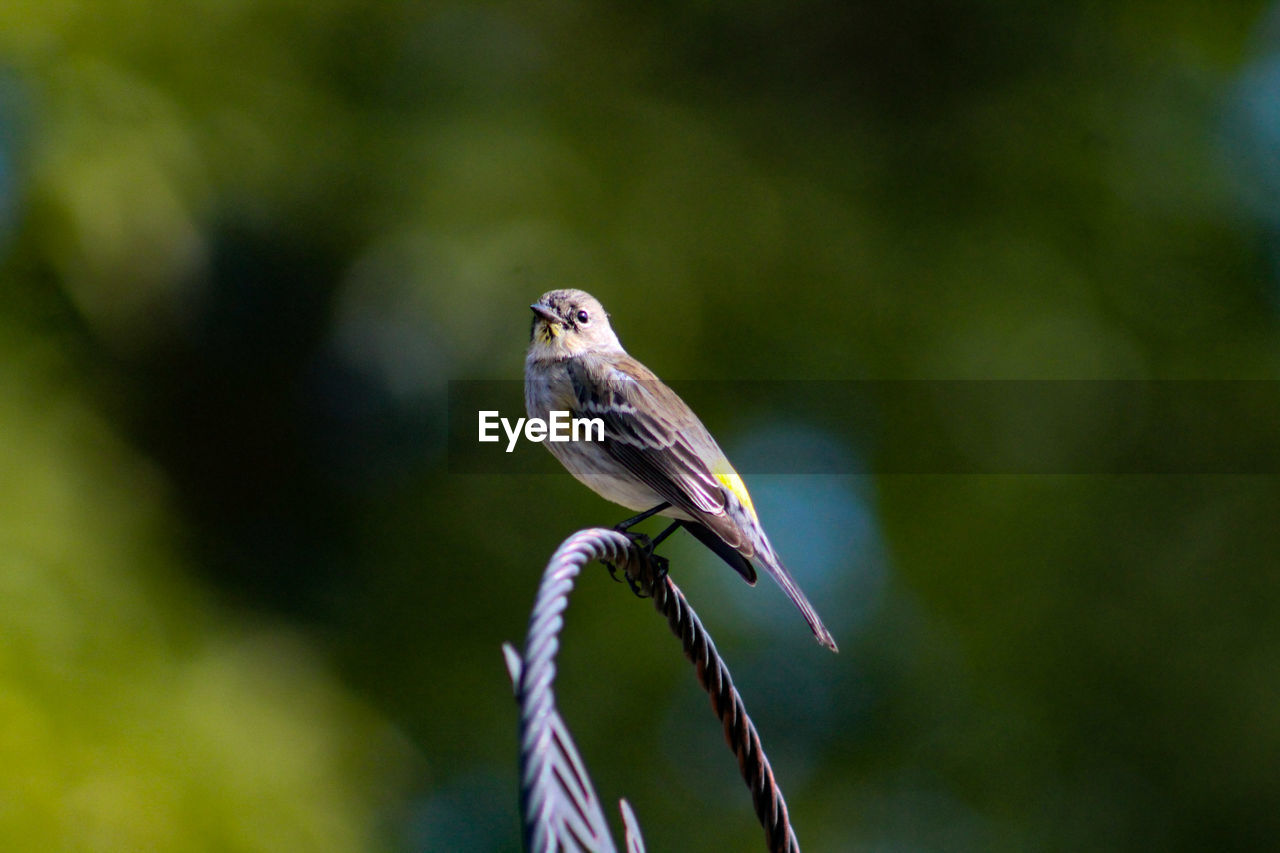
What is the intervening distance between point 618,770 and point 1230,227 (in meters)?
3.62

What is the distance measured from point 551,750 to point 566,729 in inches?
15.0

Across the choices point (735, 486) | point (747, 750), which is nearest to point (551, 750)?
point (747, 750)

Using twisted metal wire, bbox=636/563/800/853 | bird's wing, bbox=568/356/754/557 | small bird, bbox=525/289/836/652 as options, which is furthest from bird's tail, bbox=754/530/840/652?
twisted metal wire, bbox=636/563/800/853

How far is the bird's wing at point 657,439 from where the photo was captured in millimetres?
3309

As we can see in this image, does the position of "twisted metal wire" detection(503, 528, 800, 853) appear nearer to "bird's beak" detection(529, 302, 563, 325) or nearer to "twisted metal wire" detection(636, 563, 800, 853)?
"twisted metal wire" detection(636, 563, 800, 853)

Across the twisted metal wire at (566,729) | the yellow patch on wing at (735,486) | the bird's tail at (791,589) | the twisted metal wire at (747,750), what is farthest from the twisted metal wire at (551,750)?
the yellow patch on wing at (735,486)

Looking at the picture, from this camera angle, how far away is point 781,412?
5.22 m

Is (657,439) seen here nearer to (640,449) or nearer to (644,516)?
(640,449)

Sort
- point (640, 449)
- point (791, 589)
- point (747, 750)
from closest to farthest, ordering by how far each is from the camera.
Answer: point (747, 750) < point (791, 589) < point (640, 449)

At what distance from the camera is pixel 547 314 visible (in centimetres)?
396

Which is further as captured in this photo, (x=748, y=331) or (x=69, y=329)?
(x=748, y=331)

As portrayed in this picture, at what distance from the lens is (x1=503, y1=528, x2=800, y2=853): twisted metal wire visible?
117cm

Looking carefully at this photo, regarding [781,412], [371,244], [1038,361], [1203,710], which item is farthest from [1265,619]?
[371,244]

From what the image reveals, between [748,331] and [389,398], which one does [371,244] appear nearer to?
[389,398]
